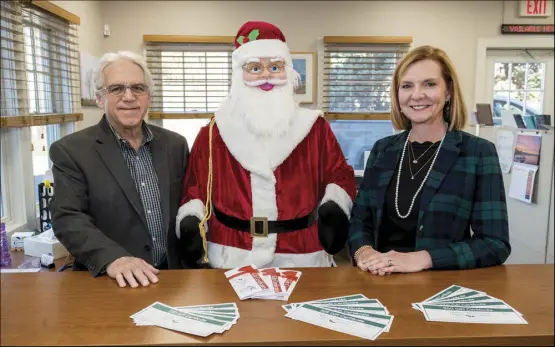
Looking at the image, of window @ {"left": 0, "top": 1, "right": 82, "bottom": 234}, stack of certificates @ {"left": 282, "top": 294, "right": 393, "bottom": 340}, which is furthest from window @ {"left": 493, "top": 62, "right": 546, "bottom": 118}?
stack of certificates @ {"left": 282, "top": 294, "right": 393, "bottom": 340}

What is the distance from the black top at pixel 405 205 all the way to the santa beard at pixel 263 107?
0.55 metres

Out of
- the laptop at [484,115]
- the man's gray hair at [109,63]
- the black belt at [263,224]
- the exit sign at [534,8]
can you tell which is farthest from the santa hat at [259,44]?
the exit sign at [534,8]

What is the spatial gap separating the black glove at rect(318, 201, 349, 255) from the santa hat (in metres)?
0.69

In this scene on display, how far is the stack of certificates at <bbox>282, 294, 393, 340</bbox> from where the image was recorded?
3.02 feet

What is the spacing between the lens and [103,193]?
1634mm

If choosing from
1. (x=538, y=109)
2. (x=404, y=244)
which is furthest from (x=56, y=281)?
(x=538, y=109)

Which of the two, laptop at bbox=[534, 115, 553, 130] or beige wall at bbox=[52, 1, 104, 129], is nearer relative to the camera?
laptop at bbox=[534, 115, 553, 130]

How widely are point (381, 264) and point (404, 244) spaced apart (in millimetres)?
254

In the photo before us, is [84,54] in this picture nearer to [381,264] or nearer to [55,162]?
[55,162]

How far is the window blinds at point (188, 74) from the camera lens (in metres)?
4.69

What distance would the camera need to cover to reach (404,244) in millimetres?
1474

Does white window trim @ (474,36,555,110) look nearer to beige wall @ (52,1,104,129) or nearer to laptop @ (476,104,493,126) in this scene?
laptop @ (476,104,493,126)

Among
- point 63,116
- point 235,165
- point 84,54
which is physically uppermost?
point 84,54

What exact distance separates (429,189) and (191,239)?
2.81 ft
